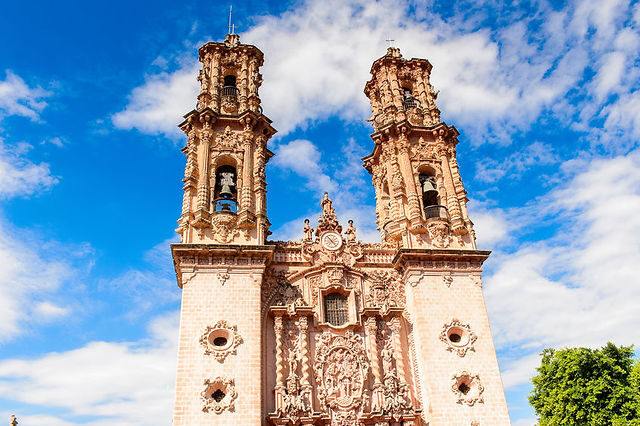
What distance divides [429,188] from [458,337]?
763 cm

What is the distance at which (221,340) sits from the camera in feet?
71.8

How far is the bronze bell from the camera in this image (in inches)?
1080

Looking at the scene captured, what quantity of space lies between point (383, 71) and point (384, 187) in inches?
268

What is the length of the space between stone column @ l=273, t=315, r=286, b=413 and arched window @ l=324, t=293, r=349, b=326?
7.05 feet

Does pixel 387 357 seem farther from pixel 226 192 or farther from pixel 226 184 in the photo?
pixel 226 184

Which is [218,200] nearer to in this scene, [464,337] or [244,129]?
[244,129]

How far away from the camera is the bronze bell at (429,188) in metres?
27.4

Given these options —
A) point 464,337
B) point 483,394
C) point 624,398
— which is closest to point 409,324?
point 464,337

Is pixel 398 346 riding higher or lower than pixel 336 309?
lower

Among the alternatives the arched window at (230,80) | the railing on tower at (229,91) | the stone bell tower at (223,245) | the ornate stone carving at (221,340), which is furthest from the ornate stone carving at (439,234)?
the arched window at (230,80)

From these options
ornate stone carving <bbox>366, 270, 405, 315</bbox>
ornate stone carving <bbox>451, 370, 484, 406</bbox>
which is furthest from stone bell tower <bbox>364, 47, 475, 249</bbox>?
ornate stone carving <bbox>451, 370, 484, 406</bbox>

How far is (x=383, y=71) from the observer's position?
31.5m

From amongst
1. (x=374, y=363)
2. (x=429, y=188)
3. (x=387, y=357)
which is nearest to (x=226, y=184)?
(x=429, y=188)

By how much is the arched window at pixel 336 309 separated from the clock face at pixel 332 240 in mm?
Result: 2268
